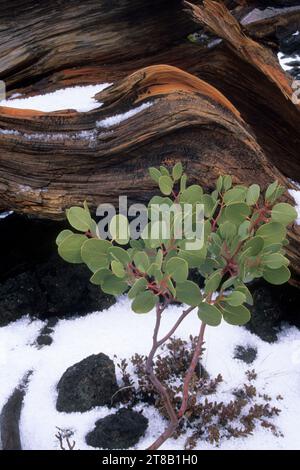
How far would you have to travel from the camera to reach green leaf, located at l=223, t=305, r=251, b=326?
221 centimetres

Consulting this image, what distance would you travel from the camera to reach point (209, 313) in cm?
218

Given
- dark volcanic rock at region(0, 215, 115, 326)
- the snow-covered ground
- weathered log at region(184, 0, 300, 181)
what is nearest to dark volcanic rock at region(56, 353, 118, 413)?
the snow-covered ground

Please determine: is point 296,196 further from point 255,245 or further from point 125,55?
point 255,245

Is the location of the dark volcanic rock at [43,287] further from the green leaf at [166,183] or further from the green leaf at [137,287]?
the green leaf at [137,287]

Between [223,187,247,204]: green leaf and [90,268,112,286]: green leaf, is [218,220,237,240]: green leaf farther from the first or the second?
[90,268,112,286]: green leaf

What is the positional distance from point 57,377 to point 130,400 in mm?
552

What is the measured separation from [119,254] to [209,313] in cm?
46

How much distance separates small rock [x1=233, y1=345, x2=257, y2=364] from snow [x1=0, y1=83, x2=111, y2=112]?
207 centimetres

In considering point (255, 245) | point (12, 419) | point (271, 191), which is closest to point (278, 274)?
point (255, 245)

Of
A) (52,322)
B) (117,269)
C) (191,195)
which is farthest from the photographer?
(52,322)

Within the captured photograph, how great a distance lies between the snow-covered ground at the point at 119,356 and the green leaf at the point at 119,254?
57.6 inches

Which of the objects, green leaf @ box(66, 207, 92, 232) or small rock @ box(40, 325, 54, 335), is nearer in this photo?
green leaf @ box(66, 207, 92, 232)

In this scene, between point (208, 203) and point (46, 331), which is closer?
point (208, 203)

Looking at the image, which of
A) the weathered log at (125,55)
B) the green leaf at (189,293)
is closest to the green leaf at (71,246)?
the green leaf at (189,293)
